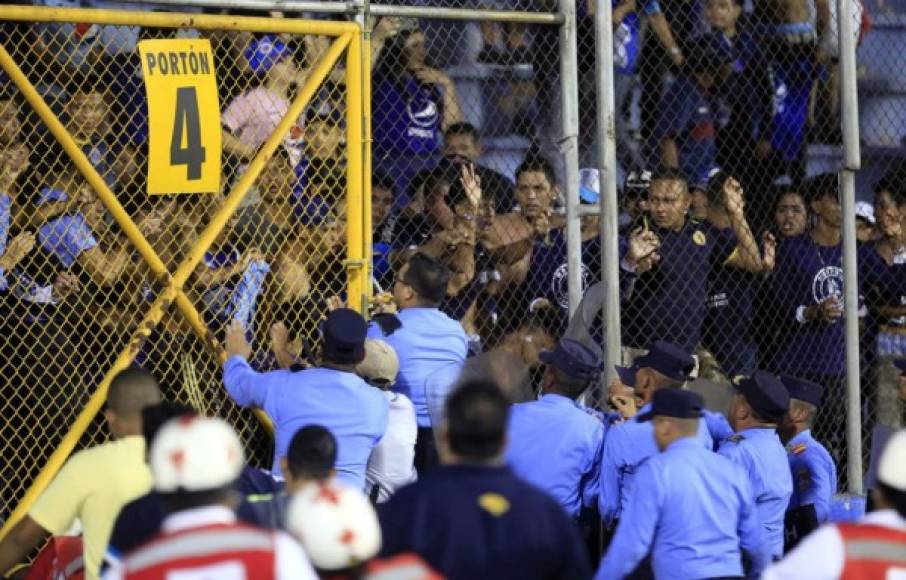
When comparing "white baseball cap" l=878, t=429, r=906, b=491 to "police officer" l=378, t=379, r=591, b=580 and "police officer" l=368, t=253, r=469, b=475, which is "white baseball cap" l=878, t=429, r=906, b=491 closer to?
"police officer" l=378, t=379, r=591, b=580

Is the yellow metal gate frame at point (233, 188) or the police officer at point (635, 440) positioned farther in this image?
the yellow metal gate frame at point (233, 188)

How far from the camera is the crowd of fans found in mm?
5891

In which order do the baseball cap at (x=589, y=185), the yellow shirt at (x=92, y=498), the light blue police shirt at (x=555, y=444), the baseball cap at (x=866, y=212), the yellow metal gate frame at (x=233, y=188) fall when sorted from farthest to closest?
the baseball cap at (x=866, y=212) < the baseball cap at (x=589, y=185) < the yellow metal gate frame at (x=233, y=188) < the light blue police shirt at (x=555, y=444) < the yellow shirt at (x=92, y=498)

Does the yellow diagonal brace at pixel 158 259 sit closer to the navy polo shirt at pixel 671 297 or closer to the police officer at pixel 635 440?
the police officer at pixel 635 440

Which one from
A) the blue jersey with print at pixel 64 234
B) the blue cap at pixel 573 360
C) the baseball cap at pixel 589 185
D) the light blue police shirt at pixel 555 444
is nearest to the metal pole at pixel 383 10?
the baseball cap at pixel 589 185

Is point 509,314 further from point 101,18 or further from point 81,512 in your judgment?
point 81,512

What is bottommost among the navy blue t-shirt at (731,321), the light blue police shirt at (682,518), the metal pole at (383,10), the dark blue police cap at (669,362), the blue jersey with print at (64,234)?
the light blue police shirt at (682,518)

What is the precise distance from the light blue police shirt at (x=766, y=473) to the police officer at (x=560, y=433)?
698 millimetres

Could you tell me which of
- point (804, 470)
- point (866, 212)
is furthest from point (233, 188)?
point (866, 212)

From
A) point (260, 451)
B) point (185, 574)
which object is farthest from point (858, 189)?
point (185, 574)

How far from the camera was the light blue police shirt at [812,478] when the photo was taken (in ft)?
31.5

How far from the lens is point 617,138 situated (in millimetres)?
11430

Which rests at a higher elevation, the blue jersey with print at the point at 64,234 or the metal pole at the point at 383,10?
the metal pole at the point at 383,10

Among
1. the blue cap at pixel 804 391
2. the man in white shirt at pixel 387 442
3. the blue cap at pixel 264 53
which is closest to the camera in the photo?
the man in white shirt at pixel 387 442
